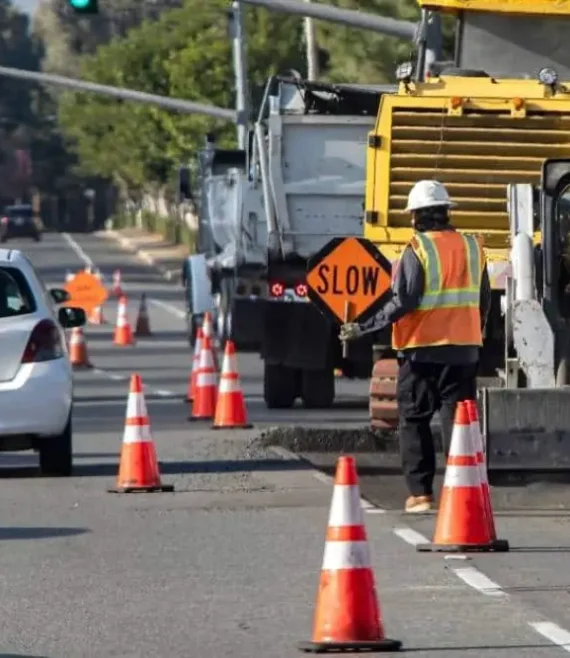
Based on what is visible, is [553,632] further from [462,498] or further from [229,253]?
[229,253]

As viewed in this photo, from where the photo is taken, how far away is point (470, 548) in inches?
467

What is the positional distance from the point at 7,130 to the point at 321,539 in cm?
14503

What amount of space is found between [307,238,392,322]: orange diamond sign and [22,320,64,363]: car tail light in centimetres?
181

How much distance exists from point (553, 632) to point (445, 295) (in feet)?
14.4

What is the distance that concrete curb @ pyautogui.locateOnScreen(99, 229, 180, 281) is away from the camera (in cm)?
7397

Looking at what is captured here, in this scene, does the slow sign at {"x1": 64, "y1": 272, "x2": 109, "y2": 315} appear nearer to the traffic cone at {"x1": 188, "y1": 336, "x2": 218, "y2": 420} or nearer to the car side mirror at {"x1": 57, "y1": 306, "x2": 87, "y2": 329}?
the traffic cone at {"x1": 188, "y1": 336, "x2": 218, "y2": 420}

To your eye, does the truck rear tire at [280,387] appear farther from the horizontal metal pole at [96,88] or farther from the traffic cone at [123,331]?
the horizontal metal pole at [96,88]

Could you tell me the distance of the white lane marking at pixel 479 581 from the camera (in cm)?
1054

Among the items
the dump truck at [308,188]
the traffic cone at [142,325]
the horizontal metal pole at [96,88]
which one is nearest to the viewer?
the dump truck at [308,188]

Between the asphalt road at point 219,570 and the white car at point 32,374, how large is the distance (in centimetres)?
29

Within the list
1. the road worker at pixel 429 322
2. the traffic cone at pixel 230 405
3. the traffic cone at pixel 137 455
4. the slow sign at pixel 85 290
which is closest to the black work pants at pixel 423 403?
the road worker at pixel 429 322

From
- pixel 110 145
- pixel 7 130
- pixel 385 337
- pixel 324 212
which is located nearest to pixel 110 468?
pixel 385 337

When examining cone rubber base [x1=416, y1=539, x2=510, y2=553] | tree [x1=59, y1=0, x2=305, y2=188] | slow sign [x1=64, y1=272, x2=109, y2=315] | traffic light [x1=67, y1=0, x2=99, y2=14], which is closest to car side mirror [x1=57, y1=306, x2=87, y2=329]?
cone rubber base [x1=416, y1=539, x2=510, y2=553]

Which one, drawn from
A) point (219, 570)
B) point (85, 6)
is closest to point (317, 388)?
point (85, 6)
